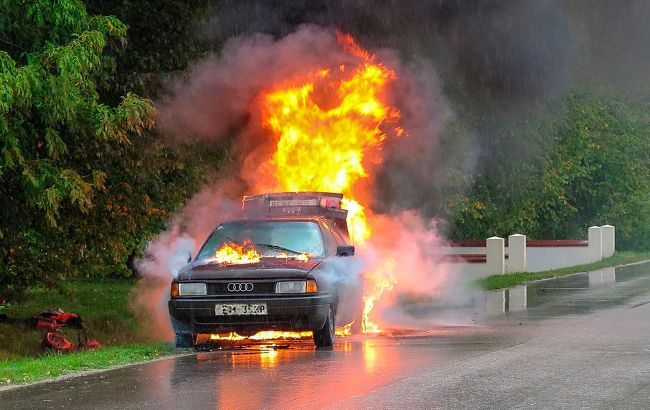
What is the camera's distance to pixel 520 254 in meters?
35.0

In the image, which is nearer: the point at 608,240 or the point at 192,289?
the point at 192,289

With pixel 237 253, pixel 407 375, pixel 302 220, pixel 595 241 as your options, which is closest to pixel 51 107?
pixel 237 253

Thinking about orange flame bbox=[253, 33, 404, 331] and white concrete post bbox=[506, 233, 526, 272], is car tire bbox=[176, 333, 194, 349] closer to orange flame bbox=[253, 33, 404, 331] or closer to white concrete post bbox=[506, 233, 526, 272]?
orange flame bbox=[253, 33, 404, 331]

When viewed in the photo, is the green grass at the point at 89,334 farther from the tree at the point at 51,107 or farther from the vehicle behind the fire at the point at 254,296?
the tree at the point at 51,107

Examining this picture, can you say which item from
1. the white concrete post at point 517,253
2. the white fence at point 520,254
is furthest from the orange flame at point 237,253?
the white concrete post at point 517,253

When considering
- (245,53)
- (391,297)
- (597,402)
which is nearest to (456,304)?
(391,297)

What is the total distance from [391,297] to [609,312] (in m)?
5.48

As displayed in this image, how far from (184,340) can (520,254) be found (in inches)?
888

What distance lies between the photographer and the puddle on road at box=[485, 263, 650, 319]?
1961cm

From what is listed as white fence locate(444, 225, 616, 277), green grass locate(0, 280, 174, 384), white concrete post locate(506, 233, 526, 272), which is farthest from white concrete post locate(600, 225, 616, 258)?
green grass locate(0, 280, 174, 384)

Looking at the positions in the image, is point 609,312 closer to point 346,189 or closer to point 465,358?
point 346,189

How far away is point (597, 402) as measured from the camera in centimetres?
889

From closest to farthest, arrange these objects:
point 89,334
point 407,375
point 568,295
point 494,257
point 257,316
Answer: point 407,375, point 257,316, point 89,334, point 568,295, point 494,257

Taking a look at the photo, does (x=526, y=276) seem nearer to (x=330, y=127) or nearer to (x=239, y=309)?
(x=330, y=127)
